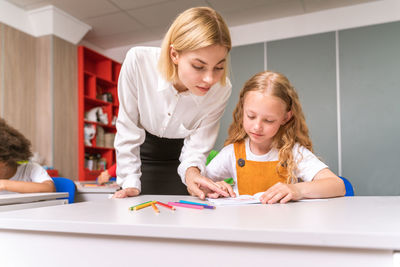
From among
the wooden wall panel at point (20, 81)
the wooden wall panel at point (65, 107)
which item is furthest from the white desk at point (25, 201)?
the wooden wall panel at point (65, 107)

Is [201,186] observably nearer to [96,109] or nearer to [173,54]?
[173,54]

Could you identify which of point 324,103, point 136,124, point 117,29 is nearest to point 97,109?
point 117,29

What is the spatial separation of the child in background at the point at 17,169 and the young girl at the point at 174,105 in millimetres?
695

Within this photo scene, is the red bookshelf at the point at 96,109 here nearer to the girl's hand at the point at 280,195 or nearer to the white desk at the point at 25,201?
the white desk at the point at 25,201

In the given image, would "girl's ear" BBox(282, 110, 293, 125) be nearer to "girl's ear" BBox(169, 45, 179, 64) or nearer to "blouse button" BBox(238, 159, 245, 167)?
"blouse button" BBox(238, 159, 245, 167)

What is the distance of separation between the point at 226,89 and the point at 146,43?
12.8 ft

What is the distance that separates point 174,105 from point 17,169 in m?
1.20

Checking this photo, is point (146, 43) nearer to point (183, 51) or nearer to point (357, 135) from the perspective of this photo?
point (357, 135)

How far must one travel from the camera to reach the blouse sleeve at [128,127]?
4.17 ft

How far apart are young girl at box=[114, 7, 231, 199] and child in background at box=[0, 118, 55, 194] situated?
0.69m

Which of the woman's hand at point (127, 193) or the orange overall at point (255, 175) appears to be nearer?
the woman's hand at point (127, 193)

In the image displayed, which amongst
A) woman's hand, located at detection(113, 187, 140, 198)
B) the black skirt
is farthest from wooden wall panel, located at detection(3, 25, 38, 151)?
woman's hand, located at detection(113, 187, 140, 198)

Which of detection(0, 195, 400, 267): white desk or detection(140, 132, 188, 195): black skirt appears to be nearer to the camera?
detection(0, 195, 400, 267): white desk

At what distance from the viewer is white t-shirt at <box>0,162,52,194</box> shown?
6.19 feet
